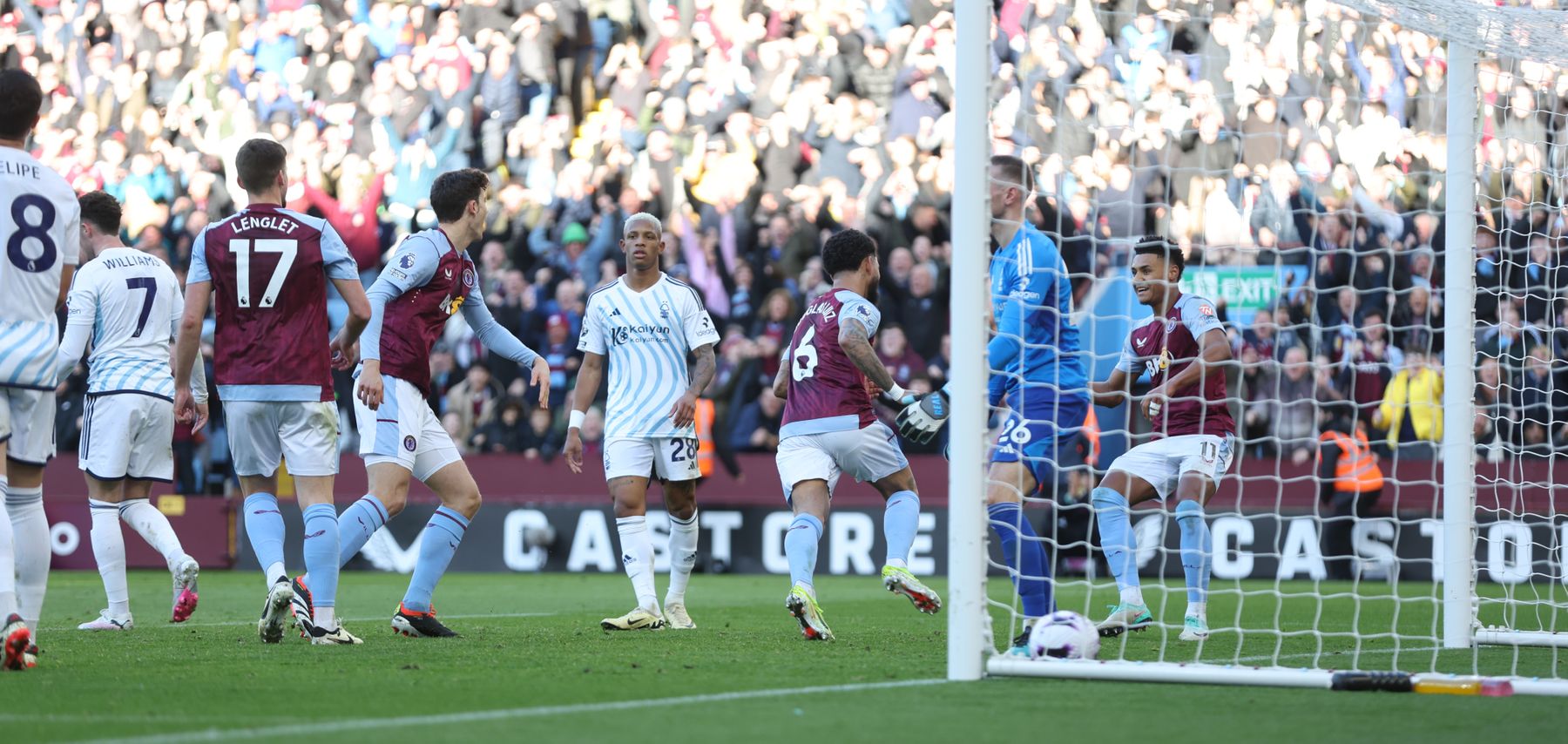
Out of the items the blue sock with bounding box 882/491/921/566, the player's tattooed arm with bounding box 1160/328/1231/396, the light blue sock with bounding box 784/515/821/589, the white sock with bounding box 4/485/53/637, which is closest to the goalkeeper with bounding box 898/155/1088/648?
the player's tattooed arm with bounding box 1160/328/1231/396

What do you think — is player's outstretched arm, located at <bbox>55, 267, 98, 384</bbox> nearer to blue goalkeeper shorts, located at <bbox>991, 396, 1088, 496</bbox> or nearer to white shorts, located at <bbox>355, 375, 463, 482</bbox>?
white shorts, located at <bbox>355, 375, 463, 482</bbox>

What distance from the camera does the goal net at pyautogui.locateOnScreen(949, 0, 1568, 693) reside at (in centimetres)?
668

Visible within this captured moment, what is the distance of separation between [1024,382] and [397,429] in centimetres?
265

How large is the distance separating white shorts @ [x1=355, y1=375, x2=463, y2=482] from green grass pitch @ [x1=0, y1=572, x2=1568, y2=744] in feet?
2.51

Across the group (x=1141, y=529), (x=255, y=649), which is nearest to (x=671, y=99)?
(x=1141, y=529)

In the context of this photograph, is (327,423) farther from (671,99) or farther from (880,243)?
(671,99)

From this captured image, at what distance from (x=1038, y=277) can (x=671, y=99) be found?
10782mm

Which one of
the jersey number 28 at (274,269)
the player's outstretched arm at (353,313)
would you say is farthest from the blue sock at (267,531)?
the jersey number 28 at (274,269)

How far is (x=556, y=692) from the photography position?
201 inches

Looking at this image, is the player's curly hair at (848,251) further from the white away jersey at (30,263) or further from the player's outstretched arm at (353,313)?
the white away jersey at (30,263)

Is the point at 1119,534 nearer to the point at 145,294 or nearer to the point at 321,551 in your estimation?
the point at 321,551

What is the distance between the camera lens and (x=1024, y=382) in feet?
21.4

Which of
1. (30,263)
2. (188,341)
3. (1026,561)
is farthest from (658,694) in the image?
(188,341)

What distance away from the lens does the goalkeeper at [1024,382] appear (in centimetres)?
658
